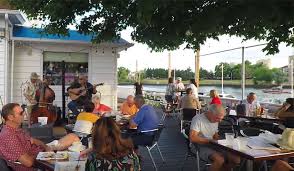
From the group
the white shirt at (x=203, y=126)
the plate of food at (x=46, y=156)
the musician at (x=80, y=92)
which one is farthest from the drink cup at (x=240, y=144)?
the musician at (x=80, y=92)

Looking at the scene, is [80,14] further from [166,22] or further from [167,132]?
[167,132]

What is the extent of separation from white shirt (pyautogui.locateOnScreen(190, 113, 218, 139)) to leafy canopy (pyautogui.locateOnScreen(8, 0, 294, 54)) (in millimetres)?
1215

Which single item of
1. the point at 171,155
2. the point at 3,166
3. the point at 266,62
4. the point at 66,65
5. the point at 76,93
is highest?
the point at 266,62

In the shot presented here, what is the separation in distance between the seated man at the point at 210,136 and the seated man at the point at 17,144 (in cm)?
175

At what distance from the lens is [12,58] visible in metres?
10.7

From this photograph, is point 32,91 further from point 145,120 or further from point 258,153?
point 258,153

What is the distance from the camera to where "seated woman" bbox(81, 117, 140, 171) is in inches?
116

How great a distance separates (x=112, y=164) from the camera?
295 cm

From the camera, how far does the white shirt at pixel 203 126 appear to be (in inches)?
210

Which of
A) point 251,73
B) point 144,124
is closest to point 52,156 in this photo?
point 144,124

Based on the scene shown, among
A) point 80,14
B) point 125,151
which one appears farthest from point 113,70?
point 125,151

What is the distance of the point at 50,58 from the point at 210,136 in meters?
7.22

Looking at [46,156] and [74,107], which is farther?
[74,107]

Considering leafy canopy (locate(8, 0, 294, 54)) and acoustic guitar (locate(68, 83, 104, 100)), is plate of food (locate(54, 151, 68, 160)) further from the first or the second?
acoustic guitar (locate(68, 83, 104, 100))
